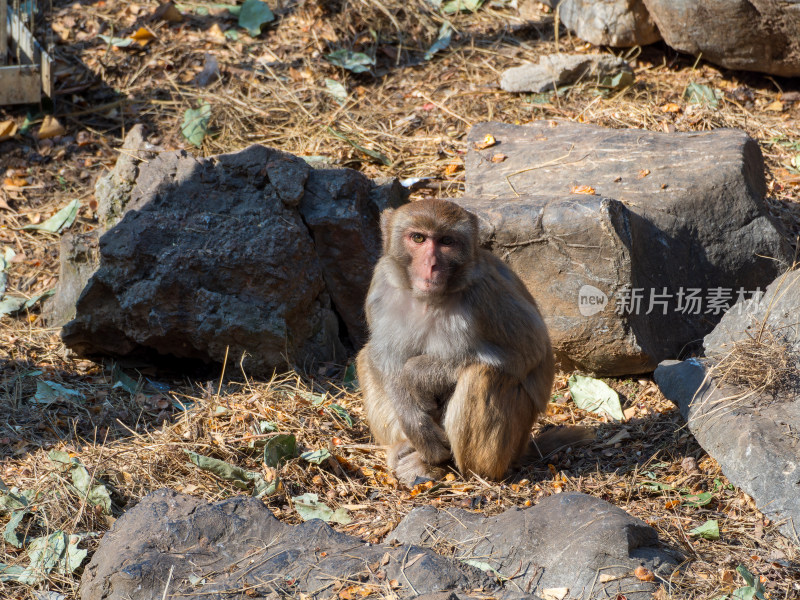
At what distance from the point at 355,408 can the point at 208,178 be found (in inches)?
78.0

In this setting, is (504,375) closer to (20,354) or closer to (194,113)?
(20,354)

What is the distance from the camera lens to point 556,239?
5.92 metres

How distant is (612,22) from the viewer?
877cm

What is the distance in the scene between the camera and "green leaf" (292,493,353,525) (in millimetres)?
4750

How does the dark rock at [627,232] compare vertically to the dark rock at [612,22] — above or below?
below

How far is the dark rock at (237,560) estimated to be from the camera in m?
3.67

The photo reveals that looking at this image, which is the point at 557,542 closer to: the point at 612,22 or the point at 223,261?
the point at 223,261

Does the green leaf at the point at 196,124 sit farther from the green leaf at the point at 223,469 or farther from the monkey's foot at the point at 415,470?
the monkey's foot at the point at 415,470

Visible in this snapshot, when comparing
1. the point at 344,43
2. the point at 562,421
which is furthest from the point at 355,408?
the point at 344,43

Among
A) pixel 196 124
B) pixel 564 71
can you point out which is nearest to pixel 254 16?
pixel 196 124

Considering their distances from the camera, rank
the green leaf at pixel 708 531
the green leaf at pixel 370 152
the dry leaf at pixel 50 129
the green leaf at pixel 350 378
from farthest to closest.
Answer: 1. the dry leaf at pixel 50 129
2. the green leaf at pixel 370 152
3. the green leaf at pixel 350 378
4. the green leaf at pixel 708 531

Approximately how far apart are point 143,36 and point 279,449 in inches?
224

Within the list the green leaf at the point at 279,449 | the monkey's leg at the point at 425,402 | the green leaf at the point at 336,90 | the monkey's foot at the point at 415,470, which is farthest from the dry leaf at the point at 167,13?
the monkey's foot at the point at 415,470

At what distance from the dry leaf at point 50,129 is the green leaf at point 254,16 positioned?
2.21 metres
